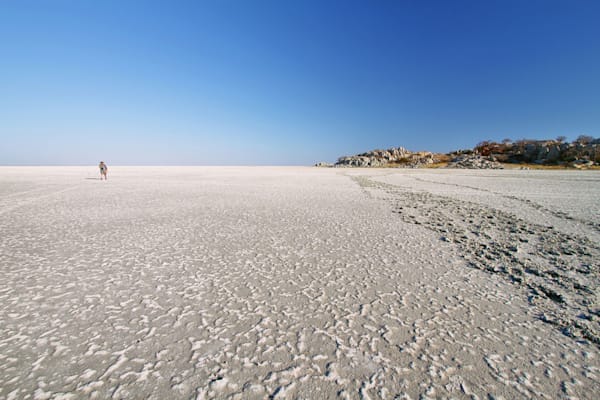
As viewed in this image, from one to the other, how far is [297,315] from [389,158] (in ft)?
285

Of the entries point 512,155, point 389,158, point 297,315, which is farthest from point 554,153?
point 297,315

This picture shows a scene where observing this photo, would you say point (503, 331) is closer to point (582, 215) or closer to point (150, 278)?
point (150, 278)

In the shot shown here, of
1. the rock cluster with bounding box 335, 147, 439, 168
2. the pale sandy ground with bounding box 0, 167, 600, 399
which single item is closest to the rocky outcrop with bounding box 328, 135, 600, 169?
the rock cluster with bounding box 335, 147, 439, 168

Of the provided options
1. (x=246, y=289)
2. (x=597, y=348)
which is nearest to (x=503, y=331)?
(x=597, y=348)

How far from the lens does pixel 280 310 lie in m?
3.01

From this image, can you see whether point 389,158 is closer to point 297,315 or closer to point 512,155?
point 512,155

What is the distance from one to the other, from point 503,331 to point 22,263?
6.68 m

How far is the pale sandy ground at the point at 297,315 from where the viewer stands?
79.8 inches

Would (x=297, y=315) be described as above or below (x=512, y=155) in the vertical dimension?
below

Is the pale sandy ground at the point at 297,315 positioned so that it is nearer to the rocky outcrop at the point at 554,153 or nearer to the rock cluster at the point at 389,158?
the rocky outcrop at the point at 554,153

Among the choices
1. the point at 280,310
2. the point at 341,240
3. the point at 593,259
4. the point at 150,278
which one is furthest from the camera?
the point at 341,240

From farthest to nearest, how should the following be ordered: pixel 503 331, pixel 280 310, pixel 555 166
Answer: pixel 555 166
pixel 280 310
pixel 503 331

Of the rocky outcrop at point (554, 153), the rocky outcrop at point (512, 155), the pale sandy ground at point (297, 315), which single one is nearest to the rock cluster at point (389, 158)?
the rocky outcrop at point (512, 155)

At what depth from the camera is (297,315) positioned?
9.55ft
